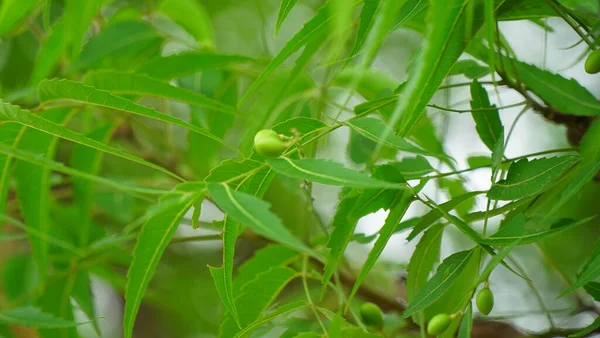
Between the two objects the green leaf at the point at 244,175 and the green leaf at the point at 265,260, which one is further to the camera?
the green leaf at the point at 265,260

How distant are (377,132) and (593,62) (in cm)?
14

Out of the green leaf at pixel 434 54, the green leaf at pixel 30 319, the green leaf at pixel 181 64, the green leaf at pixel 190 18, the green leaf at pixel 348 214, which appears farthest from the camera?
the green leaf at pixel 190 18

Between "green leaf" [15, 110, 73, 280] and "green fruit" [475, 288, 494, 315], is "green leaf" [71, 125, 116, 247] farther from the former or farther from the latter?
"green fruit" [475, 288, 494, 315]

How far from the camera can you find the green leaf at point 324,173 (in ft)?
1.01

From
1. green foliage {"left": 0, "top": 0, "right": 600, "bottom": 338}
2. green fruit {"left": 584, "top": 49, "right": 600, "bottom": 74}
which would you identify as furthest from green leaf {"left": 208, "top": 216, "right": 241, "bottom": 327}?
green fruit {"left": 584, "top": 49, "right": 600, "bottom": 74}

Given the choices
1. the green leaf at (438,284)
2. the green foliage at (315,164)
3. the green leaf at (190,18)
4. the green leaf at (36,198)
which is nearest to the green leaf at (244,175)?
the green foliage at (315,164)

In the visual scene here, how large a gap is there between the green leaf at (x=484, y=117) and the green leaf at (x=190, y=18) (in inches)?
14.6

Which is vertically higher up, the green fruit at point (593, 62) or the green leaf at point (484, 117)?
the green fruit at point (593, 62)

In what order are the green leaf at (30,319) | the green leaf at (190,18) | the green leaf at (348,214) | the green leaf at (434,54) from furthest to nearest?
1. the green leaf at (190,18)
2. the green leaf at (30,319)
3. the green leaf at (348,214)
4. the green leaf at (434,54)

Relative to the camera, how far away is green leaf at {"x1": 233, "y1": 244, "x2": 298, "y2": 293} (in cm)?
56

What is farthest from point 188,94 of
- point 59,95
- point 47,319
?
point 47,319

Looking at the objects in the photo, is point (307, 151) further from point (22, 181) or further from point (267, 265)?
point (22, 181)

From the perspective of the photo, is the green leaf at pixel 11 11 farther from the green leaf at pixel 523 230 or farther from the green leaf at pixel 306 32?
the green leaf at pixel 523 230

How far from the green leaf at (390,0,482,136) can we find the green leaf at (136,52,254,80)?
0.98ft
